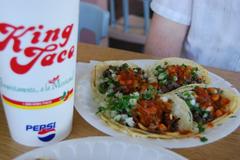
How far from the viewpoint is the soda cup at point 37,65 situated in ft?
1.69

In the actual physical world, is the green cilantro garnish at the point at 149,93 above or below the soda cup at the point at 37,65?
below

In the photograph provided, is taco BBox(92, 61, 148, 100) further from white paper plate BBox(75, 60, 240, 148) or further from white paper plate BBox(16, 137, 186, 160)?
white paper plate BBox(16, 137, 186, 160)

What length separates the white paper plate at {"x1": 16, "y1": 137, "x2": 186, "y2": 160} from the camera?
615mm

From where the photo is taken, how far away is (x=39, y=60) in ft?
1.80

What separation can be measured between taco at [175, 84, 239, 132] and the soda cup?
0.91ft

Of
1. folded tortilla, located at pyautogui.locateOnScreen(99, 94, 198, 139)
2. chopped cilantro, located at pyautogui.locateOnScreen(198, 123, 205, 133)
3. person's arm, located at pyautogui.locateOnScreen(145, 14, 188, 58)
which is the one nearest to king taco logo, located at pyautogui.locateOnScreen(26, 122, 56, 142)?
folded tortilla, located at pyautogui.locateOnScreen(99, 94, 198, 139)

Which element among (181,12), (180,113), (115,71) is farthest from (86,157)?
(181,12)

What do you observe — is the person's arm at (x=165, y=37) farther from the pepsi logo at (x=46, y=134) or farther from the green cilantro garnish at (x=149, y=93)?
the pepsi logo at (x=46, y=134)

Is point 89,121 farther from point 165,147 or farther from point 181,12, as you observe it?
point 181,12

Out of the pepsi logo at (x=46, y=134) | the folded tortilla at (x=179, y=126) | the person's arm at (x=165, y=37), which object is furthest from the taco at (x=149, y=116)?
the person's arm at (x=165, y=37)

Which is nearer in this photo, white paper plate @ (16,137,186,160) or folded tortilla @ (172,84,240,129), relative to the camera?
white paper plate @ (16,137,186,160)

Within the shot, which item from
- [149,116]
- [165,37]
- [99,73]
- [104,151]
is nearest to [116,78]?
[99,73]

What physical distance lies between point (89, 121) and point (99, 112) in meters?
0.04

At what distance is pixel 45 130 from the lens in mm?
629
